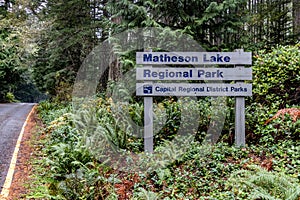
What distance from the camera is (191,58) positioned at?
6.04 m

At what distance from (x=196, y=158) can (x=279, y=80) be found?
336 cm

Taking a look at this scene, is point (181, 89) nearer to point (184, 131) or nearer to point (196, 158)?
point (184, 131)

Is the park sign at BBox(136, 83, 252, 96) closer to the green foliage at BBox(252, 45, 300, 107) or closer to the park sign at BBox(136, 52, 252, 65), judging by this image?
the park sign at BBox(136, 52, 252, 65)

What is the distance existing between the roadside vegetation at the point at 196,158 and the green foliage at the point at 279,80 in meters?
0.02

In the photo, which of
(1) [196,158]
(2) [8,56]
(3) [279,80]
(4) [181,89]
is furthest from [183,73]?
(2) [8,56]

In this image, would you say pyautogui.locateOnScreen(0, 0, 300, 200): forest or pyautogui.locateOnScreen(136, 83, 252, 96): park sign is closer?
pyautogui.locateOnScreen(0, 0, 300, 200): forest

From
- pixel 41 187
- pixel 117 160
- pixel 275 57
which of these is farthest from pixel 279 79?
pixel 41 187

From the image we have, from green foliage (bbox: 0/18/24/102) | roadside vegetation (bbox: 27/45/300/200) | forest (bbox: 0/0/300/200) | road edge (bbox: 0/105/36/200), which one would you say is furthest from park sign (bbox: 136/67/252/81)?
green foliage (bbox: 0/18/24/102)

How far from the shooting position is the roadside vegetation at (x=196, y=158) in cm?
441

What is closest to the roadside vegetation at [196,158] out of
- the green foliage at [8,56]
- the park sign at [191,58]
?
the park sign at [191,58]

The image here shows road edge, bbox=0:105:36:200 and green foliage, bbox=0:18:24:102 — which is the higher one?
green foliage, bbox=0:18:24:102

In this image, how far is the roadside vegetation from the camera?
174 inches

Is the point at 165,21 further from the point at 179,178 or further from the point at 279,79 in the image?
the point at 179,178

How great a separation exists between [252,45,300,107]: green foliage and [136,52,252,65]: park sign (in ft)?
5.65
